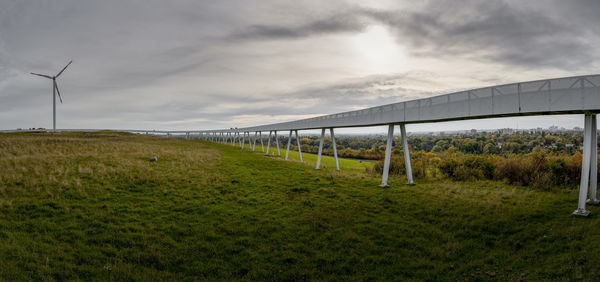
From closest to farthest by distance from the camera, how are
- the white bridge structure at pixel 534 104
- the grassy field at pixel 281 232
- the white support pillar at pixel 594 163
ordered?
the grassy field at pixel 281 232 < the white bridge structure at pixel 534 104 < the white support pillar at pixel 594 163

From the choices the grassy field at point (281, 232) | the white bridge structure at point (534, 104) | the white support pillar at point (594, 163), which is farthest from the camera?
the white support pillar at point (594, 163)

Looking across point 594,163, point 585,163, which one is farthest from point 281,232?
point 594,163

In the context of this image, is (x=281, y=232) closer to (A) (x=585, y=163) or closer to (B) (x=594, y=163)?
(A) (x=585, y=163)

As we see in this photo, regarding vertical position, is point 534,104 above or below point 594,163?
above

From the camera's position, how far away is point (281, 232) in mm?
8578

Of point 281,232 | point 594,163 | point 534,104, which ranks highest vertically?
point 534,104

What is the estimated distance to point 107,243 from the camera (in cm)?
761

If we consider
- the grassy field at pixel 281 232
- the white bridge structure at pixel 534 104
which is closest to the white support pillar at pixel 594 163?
the white bridge structure at pixel 534 104

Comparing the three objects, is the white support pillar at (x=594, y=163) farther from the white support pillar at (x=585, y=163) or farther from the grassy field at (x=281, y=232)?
the grassy field at (x=281, y=232)

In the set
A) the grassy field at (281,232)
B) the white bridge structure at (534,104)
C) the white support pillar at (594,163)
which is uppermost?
the white bridge structure at (534,104)

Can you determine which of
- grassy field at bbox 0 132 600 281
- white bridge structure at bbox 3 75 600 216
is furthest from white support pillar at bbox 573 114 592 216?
grassy field at bbox 0 132 600 281

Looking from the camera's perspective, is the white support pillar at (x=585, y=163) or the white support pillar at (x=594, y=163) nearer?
the white support pillar at (x=585, y=163)

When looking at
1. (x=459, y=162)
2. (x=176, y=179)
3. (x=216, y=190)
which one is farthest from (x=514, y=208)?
(x=176, y=179)

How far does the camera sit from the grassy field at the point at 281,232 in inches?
241
